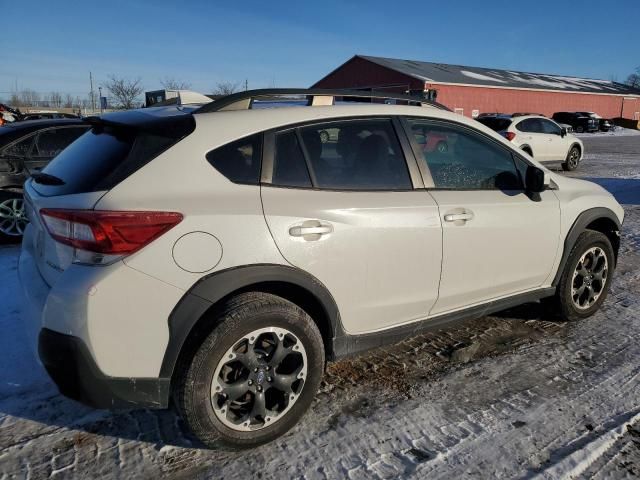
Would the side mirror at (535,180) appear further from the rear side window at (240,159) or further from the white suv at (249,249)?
the rear side window at (240,159)

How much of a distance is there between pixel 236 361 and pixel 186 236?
25.6 inches

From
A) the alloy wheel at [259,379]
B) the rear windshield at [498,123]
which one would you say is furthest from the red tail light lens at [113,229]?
the rear windshield at [498,123]

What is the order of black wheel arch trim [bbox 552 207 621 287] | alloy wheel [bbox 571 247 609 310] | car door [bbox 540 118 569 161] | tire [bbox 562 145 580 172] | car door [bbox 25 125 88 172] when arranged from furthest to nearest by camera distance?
tire [bbox 562 145 580 172], car door [bbox 540 118 569 161], car door [bbox 25 125 88 172], alloy wheel [bbox 571 247 609 310], black wheel arch trim [bbox 552 207 621 287]

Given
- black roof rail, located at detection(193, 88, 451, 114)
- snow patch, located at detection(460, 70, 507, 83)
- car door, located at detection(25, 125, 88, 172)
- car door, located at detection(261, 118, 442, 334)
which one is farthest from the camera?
snow patch, located at detection(460, 70, 507, 83)

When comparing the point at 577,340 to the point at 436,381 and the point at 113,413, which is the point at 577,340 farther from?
the point at 113,413

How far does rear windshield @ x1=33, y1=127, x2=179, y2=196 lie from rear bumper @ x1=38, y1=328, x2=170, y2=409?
670 millimetres

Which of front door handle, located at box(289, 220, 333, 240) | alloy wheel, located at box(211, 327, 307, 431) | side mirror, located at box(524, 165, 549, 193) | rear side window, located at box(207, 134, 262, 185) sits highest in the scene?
rear side window, located at box(207, 134, 262, 185)

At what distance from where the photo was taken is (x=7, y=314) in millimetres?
3998

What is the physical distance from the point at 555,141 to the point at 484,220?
42.5ft

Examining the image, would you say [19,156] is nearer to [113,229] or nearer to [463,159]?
[113,229]

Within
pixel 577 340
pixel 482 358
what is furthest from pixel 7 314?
pixel 577 340

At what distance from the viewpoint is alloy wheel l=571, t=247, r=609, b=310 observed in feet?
13.2

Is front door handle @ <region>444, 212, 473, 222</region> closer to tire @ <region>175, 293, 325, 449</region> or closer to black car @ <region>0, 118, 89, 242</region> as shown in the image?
tire @ <region>175, 293, 325, 449</region>

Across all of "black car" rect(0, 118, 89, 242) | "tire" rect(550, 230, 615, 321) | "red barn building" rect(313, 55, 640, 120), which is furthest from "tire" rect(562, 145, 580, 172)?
"red barn building" rect(313, 55, 640, 120)
